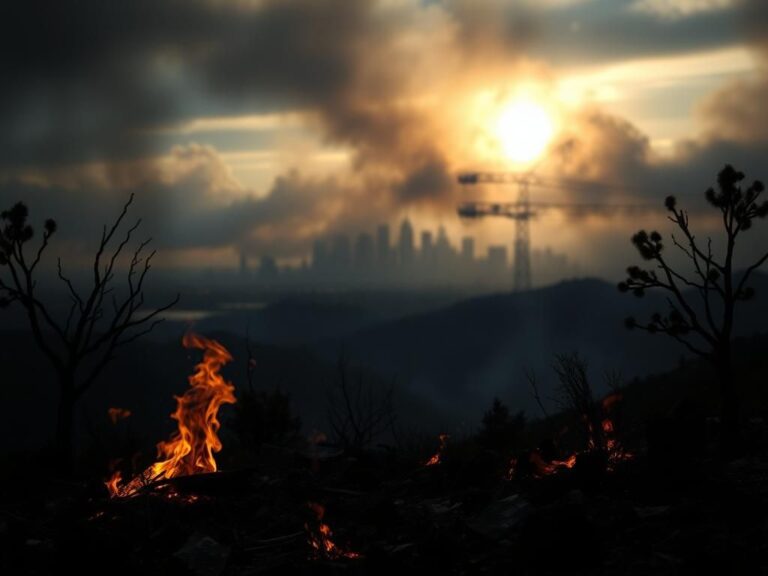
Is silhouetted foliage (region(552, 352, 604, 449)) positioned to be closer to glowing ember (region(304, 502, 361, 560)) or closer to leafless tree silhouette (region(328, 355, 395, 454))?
leafless tree silhouette (region(328, 355, 395, 454))

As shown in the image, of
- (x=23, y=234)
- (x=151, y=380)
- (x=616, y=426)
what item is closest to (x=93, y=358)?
(x=151, y=380)

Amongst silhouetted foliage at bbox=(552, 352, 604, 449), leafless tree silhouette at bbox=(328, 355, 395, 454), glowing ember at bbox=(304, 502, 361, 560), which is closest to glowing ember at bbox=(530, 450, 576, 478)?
silhouetted foliage at bbox=(552, 352, 604, 449)

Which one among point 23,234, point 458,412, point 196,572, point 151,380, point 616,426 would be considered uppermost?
point 23,234

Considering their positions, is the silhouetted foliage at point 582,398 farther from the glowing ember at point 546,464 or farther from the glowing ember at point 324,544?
the glowing ember at point 324,544

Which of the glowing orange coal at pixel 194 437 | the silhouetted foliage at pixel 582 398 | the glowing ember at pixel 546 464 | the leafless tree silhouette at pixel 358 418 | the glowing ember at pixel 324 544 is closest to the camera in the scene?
the glowing ember at pixel 324 544

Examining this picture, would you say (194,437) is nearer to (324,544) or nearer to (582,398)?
(324,544)

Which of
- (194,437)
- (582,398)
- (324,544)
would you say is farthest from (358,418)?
(324,544)

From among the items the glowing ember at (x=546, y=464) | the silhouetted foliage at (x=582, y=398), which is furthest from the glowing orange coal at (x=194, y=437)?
the silhouetted foliage at (x=582, y=398)

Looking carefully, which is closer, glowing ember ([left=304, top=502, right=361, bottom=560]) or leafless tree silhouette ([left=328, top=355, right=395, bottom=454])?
glowing ember ([left=304, top=502, right=361, bottom=560])

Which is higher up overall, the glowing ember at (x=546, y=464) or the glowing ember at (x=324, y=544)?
the glowing ember at (x=546, y=464)

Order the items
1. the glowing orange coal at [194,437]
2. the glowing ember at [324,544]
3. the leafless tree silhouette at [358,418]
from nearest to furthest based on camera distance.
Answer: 1. the glowing ember at [324,544]
2. the glowing orange coal at [194,437]
3. the leafless tree silhouette at [358,418]

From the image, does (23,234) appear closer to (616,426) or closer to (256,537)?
(256,537)
